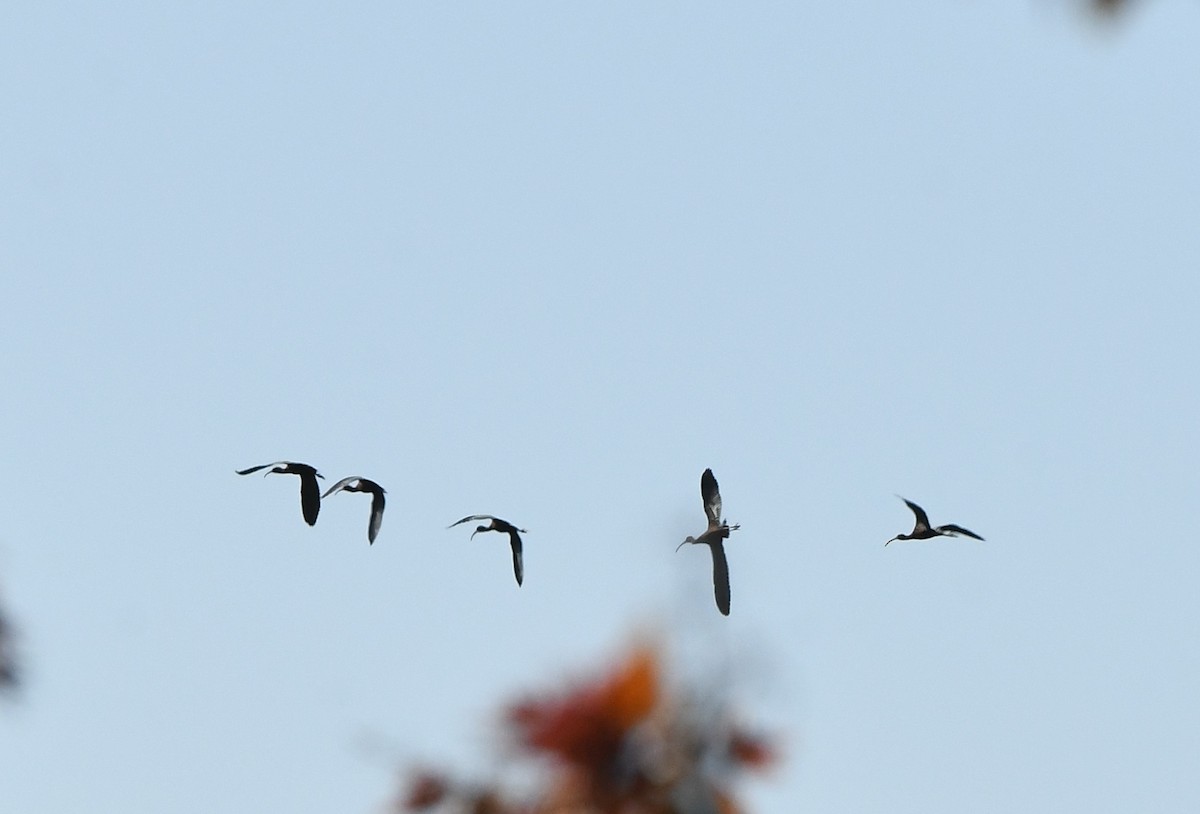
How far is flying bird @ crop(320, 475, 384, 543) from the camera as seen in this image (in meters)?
20.0

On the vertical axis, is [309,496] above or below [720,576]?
above

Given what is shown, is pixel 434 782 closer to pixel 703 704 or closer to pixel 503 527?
pixel 703 704

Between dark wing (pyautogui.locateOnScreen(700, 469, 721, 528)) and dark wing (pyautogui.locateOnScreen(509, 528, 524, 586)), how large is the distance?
6.37 feet

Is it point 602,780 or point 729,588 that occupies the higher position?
point 729,588

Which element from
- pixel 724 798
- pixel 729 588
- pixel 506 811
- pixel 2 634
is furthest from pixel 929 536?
pixel 2 634

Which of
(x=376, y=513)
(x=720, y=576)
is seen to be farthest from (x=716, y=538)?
(x=376, y=513)

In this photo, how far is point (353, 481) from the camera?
20.1 meters

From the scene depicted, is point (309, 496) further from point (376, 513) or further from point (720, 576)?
point (720, 576)

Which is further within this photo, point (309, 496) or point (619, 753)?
point (309, 496)

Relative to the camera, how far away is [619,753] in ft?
52.8

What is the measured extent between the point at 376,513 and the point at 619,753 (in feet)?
→ 16.3

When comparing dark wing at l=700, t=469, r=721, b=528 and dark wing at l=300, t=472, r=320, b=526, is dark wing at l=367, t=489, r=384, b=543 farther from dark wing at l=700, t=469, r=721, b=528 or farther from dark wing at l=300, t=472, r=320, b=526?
dark wing at l=700, t=469, r=721, b=528

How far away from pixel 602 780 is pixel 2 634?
10.4 m

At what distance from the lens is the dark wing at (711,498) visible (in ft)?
65.1
